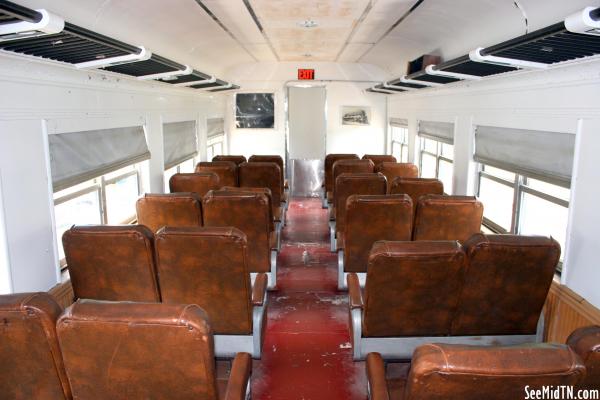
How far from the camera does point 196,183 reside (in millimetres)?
5691

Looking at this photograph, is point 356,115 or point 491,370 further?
point 356,115

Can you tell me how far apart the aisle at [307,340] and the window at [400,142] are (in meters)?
4.30

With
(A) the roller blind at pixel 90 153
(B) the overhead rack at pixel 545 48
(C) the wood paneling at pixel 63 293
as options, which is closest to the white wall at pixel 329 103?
(A) the roller blind at pixel 90 153

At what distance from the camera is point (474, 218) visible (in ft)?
13.5

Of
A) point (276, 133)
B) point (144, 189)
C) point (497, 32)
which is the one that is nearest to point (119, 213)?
point (144, 189)

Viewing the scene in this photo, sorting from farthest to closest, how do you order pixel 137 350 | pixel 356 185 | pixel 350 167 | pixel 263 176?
pixel 350 167
pixel 263 176
pixel 356 185
pixel 137 350

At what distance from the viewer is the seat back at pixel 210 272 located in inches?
106

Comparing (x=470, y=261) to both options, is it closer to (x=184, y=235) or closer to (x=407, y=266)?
(x=407, y=266)

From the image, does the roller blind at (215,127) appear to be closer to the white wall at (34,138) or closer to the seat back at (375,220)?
the white wall at (34,138)

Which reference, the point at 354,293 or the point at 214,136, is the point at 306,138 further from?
the point at 354,293

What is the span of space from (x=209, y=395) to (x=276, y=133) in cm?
987

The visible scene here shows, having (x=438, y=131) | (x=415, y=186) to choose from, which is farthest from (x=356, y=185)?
(x=438, y=131)

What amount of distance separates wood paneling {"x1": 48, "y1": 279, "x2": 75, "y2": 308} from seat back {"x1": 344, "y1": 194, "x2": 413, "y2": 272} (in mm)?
2347

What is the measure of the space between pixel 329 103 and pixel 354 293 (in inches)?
344
